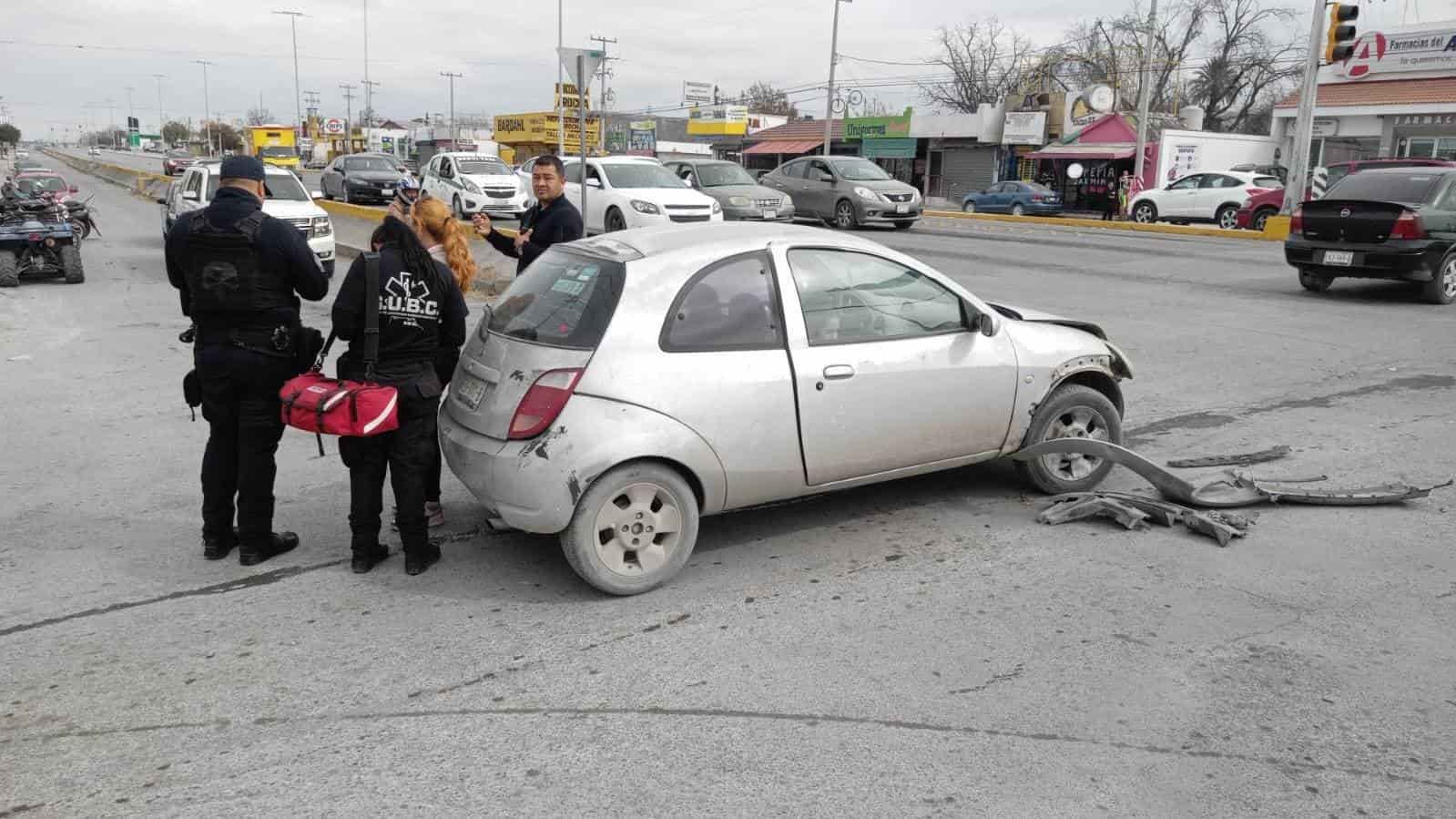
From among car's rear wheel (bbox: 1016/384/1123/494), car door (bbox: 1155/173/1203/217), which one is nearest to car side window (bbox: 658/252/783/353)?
car's rear wheel (bbox: 1016/384/1123/494)

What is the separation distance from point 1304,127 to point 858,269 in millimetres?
20765

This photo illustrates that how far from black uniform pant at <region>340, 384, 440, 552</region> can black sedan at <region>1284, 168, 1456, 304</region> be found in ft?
40.5

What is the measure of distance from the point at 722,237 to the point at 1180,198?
1096 inches

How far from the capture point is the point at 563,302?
15.8ft

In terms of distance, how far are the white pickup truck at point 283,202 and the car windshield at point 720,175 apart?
810cm

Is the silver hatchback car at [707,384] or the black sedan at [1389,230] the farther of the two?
the black sedan at [1389,230]

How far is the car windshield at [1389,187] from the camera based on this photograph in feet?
42.7

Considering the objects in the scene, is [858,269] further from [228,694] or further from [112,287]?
[112,287]

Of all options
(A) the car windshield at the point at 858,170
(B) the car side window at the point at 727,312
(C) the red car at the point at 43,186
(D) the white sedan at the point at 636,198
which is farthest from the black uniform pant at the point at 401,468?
(A) the car windshield at the point at 858,170

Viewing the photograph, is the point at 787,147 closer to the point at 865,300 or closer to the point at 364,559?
the point at 865,300

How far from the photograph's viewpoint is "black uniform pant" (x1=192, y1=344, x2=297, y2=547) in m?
4.82

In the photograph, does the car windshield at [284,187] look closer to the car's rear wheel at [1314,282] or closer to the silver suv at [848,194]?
the silver suv at [848,194]

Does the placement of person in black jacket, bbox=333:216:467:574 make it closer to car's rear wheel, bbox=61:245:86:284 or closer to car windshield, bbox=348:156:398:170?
car's rear wheel, bbox=61:245:86:284

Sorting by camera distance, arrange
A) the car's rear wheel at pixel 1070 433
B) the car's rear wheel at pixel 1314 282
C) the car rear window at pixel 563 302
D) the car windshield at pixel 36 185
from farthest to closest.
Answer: the car windshield at pixel 36 185, the car's rear wheel at pixel 1314 282, the car's rear wheel at pixel 1070 433, the car rear window at pixel 563 302
